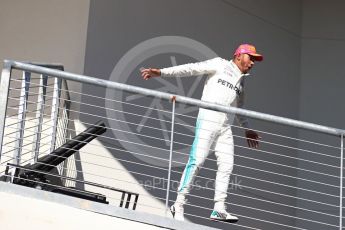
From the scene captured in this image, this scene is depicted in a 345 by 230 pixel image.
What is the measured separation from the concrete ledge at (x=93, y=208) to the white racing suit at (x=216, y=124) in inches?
16.4

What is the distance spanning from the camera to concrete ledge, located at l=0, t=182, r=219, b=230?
17.1ft

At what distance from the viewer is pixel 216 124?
19.4 ft

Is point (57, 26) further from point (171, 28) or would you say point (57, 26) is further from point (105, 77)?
point (171, 28)

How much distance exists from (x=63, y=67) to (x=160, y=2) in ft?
4.35

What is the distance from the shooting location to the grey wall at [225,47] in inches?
296

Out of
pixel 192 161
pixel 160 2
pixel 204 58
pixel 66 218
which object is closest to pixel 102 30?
pixel 160 2

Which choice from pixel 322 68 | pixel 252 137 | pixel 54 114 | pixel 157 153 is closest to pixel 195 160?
pixel 252 137

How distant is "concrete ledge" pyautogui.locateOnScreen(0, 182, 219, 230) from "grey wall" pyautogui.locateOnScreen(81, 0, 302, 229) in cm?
165

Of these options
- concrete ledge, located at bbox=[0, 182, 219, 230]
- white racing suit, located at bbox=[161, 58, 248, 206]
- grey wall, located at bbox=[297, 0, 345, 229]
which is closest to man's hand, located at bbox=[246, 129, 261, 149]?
white racing suit, located at bbox=[161, 58, 248, 206]

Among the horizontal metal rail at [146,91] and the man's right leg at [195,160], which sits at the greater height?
the horizontal metal rail at [146,91]

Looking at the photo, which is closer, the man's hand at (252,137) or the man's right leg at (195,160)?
the man's right leg at (195,160)

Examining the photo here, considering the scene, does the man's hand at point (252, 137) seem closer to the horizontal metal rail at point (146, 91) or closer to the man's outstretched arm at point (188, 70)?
the man's outstretched arm at point (188, 70)

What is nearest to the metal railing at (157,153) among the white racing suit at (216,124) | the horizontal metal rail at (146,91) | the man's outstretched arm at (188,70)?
the horizontal metal rail at (146,91)

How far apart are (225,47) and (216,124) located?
283 centimetres
